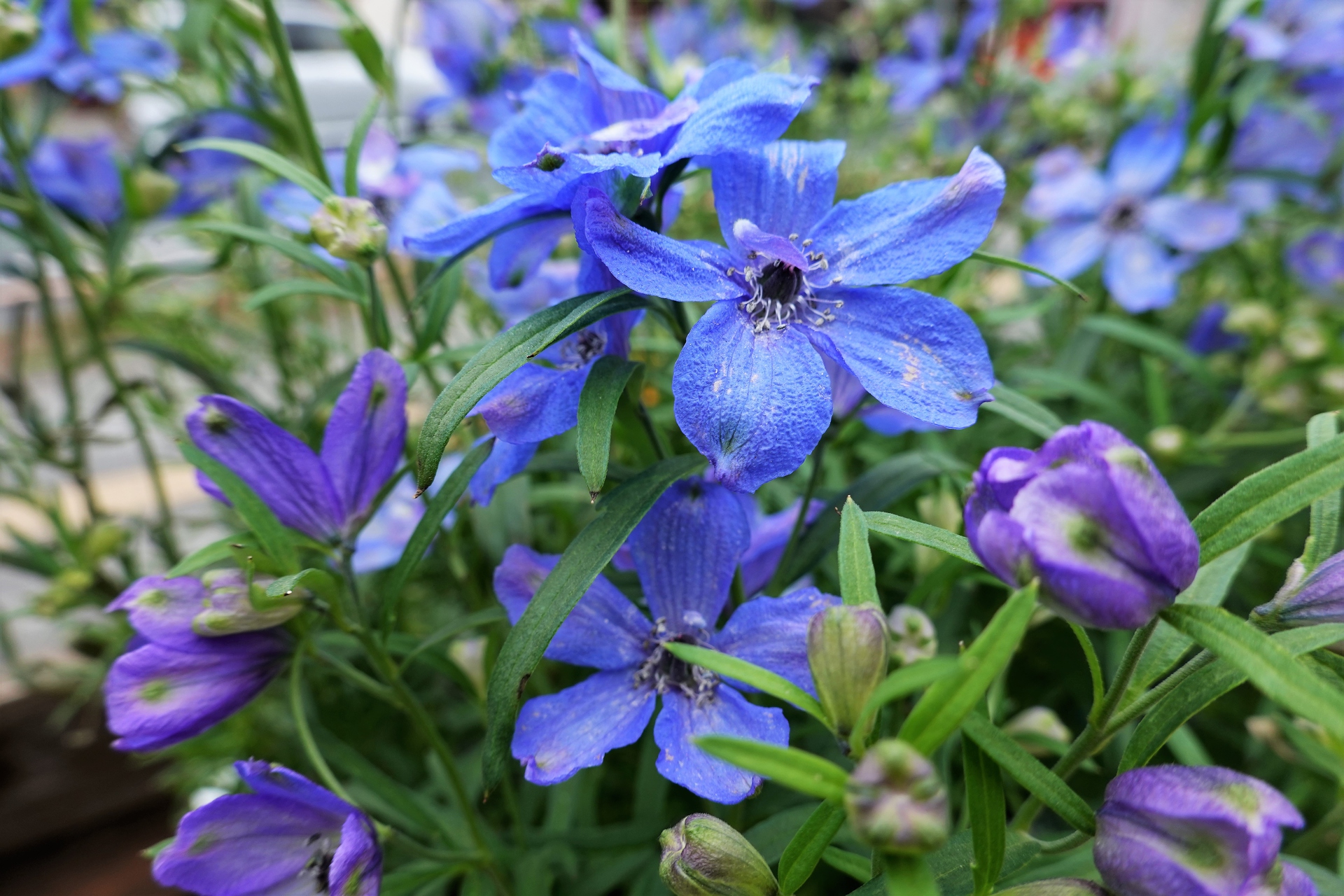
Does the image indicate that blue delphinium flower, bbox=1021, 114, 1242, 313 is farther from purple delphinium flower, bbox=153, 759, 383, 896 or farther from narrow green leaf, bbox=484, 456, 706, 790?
purple delphinium flower, bbox=153, 759, 383, 896

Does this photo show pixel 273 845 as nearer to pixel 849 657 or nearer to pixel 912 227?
pixel 849 657

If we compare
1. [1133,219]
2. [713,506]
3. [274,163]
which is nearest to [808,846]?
[713,506]

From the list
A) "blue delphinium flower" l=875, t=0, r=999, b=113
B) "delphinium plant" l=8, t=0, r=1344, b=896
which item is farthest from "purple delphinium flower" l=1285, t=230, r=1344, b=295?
"blue delphinium flower" l=875, t=0, r=999, b=113

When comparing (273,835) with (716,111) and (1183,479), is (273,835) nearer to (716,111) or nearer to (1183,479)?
(716,111)

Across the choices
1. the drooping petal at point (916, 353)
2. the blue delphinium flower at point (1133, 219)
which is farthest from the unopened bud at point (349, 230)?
the blue delphinium flower at point (1133, 219)

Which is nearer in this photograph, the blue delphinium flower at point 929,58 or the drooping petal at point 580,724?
the drooping petal at point 580,724

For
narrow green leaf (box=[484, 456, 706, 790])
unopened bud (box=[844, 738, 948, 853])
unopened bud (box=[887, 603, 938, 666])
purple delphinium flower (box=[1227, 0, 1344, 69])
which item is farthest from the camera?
purple delphinium flower (box=[1227, 0, 1344, 69])

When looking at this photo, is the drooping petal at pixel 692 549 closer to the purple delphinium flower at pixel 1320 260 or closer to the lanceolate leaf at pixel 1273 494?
the lanceolate leaf at pixel 1273 494
